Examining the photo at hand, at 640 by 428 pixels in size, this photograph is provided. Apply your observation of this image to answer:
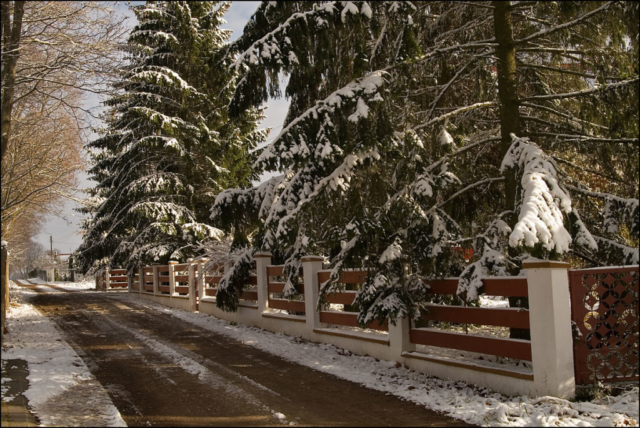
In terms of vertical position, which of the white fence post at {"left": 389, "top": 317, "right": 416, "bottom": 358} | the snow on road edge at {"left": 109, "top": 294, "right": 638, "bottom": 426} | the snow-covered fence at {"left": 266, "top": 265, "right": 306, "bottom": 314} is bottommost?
the snow on road edge at {"left": 109, "top": 294, "right": 638, "bottom": 426}

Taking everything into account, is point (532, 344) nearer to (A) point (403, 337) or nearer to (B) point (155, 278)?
(A) point (403, 337)

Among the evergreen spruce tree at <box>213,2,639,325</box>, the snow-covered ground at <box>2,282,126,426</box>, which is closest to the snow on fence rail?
the evergreen spruce tree at <box>213,2,639,325</box>

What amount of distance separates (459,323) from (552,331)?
1.69 meters

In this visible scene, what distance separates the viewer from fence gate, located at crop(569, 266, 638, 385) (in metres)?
5.64

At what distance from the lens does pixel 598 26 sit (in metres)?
7.31

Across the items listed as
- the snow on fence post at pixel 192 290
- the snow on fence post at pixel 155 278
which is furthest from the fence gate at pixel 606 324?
the snow on fence post at pixel 155 278

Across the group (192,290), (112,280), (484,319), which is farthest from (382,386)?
(112,280)

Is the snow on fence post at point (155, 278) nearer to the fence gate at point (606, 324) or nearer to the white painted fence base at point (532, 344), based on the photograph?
the white painted fence base at point (532, 344)

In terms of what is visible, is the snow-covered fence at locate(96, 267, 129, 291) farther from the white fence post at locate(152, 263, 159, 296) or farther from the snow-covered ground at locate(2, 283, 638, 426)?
the snow-covered ground at locate(2, 283, 638, 426)

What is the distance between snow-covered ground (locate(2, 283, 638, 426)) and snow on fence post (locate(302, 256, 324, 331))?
46 cm

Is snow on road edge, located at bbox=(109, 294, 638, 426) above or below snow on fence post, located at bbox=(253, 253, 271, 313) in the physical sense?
below

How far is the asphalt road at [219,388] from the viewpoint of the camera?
17.7 ft

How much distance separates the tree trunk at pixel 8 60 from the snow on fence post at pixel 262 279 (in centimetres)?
567

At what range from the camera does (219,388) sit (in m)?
6.58
